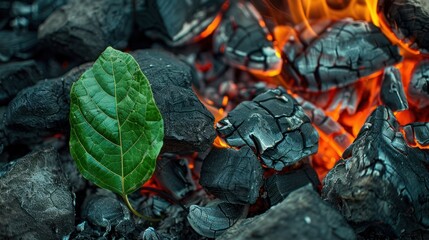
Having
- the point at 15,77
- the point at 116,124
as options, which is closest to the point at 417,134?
the point at 116,124

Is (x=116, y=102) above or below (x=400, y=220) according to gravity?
above

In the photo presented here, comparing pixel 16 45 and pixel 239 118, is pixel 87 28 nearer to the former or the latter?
pixel 16 45

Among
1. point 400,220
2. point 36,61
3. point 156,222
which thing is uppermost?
point 36,61

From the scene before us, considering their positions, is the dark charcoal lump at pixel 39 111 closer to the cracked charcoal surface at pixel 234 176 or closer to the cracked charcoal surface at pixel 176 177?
the cracked charcoal surface at pixel 176 177

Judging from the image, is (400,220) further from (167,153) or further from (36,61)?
(36,61)

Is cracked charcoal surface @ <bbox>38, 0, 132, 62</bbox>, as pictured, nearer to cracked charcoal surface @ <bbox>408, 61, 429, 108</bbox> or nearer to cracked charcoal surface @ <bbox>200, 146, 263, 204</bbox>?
cracked charcoal surface @ <bbox>200, 146, 263, 204</bbox>

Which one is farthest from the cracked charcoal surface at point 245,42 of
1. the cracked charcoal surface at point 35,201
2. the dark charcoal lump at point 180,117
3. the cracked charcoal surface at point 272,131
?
the cracked charcoal surface at point 35,201

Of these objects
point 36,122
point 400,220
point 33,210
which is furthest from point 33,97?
point 400,220

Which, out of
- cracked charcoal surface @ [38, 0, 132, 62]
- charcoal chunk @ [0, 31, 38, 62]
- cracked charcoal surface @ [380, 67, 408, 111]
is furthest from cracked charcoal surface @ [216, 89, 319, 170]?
charcoal chunk @ [0, 31, 38, 62]
